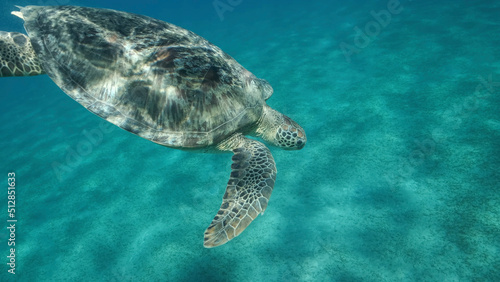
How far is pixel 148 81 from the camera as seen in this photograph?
3.20 m

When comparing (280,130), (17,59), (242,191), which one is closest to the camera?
(242,191)

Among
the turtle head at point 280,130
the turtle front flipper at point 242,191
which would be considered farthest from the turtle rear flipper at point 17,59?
the turtle head at point 280,130

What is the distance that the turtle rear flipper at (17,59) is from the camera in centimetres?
359

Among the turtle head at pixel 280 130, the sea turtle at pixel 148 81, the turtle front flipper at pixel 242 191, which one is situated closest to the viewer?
the turtle front flipper at pixel 242 191

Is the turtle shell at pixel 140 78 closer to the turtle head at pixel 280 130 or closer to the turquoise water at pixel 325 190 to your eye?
the turtle head at pixel 280 130

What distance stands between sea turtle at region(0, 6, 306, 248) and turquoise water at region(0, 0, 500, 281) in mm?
1703

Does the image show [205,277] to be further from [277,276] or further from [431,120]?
[431,120]

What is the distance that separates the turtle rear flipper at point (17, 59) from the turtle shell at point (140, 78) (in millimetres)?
317

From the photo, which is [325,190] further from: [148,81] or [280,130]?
[148,81]

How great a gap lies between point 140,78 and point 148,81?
0.12m

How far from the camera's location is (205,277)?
380 centimetres

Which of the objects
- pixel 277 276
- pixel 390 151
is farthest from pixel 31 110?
pixel 390 151

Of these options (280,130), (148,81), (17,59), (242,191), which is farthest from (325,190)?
(17,59)

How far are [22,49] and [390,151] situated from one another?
23.5ft
